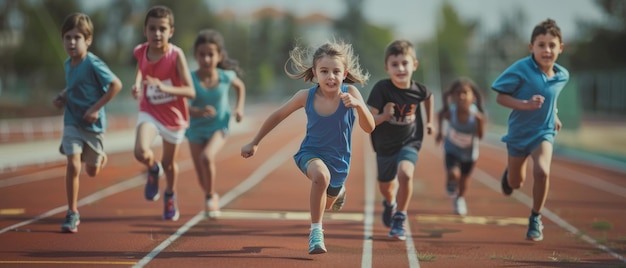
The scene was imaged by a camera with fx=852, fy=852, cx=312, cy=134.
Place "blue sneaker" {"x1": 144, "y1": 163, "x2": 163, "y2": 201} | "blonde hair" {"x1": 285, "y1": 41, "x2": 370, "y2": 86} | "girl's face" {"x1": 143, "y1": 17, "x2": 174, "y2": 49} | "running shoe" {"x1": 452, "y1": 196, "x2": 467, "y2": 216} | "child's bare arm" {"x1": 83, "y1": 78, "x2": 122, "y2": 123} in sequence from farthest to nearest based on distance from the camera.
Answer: "running shoe" {"x1": 452, "y1": 196, "x2": 467, "y2": 216}
"blue sneaker" {"x1": 144, "y1": 163, "x2": 163, "y2": 201}
"girl's face" {"x1": 143, "y1": 17, "x2": 174, "y2": 49}
"child's bare arm" {"x1": 83, "y1": 78, "x2": 122, "y2": 123}
"blonde hair" {"x1": 285, "y1": 41, "x2": 370, "y2": 86}

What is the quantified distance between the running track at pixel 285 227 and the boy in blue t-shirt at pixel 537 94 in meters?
0.49

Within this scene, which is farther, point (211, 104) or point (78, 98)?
point (211, 104)

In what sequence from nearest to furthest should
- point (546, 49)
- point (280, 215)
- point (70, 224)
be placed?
1. point (70, 224)
2. point (546, 49)
3. point (280, 215)

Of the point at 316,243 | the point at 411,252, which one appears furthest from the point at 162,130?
the point at 411,252

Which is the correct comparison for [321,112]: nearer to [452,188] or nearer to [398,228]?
[398,228]

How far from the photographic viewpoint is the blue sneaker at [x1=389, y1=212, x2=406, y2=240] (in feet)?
25.0

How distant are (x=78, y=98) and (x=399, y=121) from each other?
294 cm

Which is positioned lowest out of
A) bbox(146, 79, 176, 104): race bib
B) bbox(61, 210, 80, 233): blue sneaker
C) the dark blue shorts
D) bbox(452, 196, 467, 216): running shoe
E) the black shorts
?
bbox(61, 210, 80, 233): blue sneaker

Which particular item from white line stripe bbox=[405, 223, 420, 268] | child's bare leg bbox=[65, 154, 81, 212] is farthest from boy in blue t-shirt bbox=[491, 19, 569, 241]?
child's bare leg bbox=[65, 154, 81, 212]

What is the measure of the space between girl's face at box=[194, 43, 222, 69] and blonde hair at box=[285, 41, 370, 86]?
254 centimetres

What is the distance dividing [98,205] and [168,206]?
1732mm

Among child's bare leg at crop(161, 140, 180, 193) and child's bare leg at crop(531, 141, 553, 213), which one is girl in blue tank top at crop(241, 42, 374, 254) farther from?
child's bare leg at crop(161, 140, 180, 193)

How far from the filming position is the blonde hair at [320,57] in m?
6.44

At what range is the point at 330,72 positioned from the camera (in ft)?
21.0
